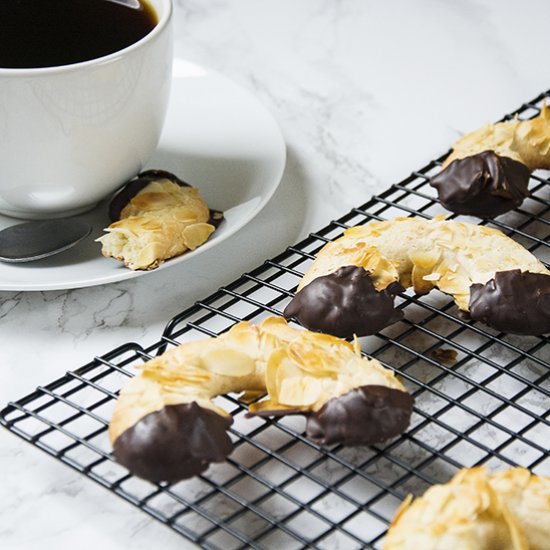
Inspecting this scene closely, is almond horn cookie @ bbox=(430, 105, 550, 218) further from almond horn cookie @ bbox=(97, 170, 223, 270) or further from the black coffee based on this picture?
the black coffee

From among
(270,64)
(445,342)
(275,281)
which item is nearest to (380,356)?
(445,342)

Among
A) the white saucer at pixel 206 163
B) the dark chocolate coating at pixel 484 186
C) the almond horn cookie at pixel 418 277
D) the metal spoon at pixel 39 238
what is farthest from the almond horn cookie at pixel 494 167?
the metal spoon at pixel 39 238

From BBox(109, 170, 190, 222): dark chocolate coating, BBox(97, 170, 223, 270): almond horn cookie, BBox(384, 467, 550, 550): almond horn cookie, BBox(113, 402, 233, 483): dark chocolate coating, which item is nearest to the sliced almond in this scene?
BBox(97, 170, 223, 270): almond horn cookie

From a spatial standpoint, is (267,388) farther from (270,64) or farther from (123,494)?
(270,64)

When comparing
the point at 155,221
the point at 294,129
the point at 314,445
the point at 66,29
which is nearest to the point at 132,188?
the point at 155,221

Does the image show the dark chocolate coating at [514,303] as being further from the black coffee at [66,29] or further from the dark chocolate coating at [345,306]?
the black coffee at [66,29]
